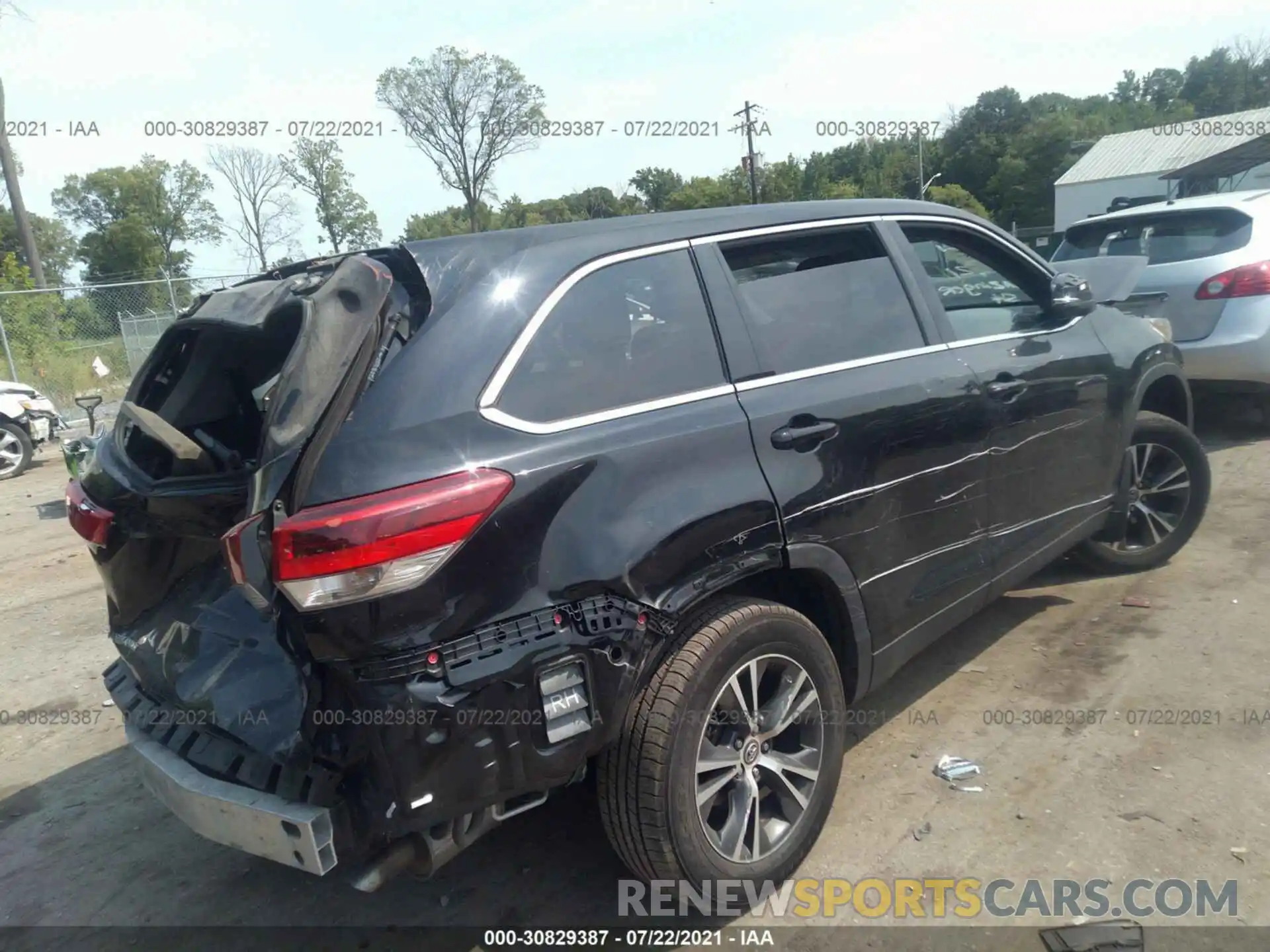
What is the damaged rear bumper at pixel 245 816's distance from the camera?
2.15 metres

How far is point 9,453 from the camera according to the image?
11328mm

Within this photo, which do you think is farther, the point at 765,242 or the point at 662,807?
the point at 765,242

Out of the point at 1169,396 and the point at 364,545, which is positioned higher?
the point at 364,545

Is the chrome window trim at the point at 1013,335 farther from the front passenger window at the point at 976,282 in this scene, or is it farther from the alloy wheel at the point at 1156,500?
the alloy wheel at the point at 1156,500

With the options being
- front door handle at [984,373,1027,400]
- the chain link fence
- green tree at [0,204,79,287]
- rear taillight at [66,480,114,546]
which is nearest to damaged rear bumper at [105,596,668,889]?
rear taillight at [66,480,114,546]

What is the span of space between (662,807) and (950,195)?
48226mm

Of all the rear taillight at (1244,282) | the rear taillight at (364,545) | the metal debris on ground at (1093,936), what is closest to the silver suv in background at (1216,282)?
the rear taillight at (1244,282)

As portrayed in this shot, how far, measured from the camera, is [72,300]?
16.4 metres

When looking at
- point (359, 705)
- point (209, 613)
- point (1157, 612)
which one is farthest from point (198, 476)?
point (1157, 612)

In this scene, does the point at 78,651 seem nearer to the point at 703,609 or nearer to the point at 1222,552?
the point at 703,609

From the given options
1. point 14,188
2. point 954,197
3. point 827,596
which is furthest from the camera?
point 954,197

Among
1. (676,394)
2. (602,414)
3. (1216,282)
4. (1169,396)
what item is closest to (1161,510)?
(1169,396)
